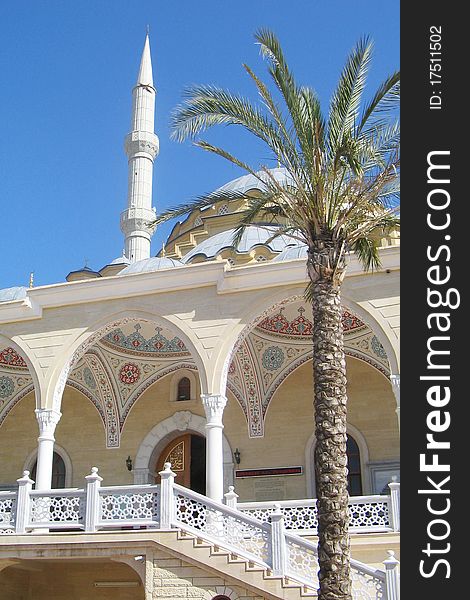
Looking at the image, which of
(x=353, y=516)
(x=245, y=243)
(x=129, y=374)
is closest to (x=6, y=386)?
Result: (x=129, y=374)

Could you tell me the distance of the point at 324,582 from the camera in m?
6.84

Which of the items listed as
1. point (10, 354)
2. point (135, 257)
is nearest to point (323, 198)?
point (10, 354)

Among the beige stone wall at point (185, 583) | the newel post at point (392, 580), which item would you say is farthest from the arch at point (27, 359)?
the newel post at point (392, 580)

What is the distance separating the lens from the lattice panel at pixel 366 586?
330 inches

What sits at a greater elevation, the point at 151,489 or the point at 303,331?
the point at 303,331

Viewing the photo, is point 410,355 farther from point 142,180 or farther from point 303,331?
point 142,180

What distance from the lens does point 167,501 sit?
9781mm

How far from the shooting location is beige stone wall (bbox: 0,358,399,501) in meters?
13.3

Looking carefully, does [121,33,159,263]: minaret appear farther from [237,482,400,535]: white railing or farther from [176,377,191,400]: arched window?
[237,482,400,535]: white railing

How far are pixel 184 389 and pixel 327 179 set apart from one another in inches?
294

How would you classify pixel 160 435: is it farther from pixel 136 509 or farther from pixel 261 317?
pixel 136 509

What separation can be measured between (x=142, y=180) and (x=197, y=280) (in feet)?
42.0

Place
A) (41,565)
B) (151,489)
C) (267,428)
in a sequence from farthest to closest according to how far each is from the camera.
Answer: (267,428) < (41,565) < (151,489)

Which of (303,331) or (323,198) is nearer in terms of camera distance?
(323,198)
